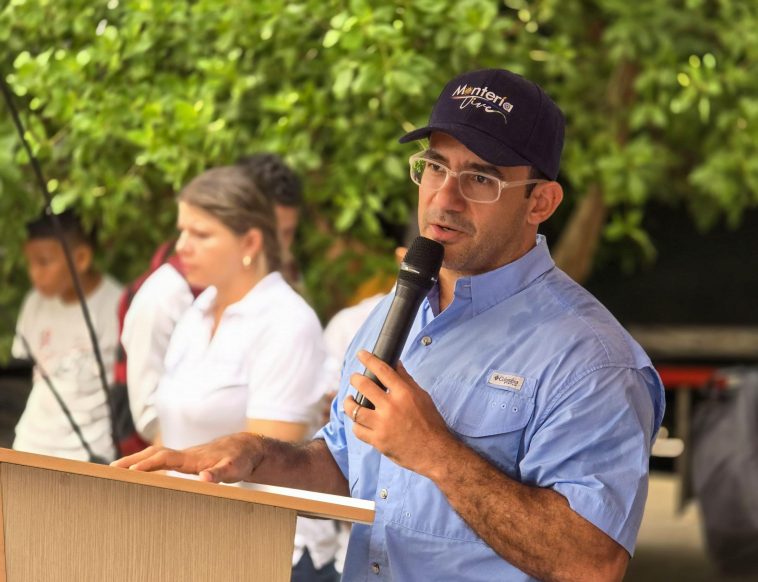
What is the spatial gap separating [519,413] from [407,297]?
24 cm

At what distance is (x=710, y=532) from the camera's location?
19.3 feet

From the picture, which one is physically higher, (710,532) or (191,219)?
(191,219)

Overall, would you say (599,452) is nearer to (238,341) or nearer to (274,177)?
(238,341)

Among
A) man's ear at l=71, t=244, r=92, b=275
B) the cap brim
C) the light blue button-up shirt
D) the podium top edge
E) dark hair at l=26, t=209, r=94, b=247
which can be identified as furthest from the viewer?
man's ear at l=71, t=244, r=92, b=275

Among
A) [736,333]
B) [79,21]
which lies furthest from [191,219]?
[736,333]

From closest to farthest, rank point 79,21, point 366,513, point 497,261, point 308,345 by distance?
1. point 366,513
2. point 497,261
3. point 308,345
4. point 79,21

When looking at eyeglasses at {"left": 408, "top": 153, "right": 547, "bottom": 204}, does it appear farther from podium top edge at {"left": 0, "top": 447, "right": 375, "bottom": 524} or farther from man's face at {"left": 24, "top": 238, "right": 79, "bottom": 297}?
man's face at {"left": 24, "top": 238, "right": 79, "bottom": 297}

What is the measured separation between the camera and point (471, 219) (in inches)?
79.9

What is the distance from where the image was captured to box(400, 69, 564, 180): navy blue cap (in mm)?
2010

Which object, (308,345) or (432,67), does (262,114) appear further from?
(308,345)

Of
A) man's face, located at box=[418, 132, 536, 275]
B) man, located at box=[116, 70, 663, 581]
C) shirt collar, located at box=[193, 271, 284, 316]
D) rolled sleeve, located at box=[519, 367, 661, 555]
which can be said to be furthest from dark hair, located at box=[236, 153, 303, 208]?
rolled sleeve, located at box=[519, 367, 661, 555]

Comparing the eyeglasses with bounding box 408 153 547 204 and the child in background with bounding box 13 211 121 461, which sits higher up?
the eyeglasses with bounding box 408 153 547 204

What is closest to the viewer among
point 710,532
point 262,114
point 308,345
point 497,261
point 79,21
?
point 497,261

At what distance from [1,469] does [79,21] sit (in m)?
2.18
